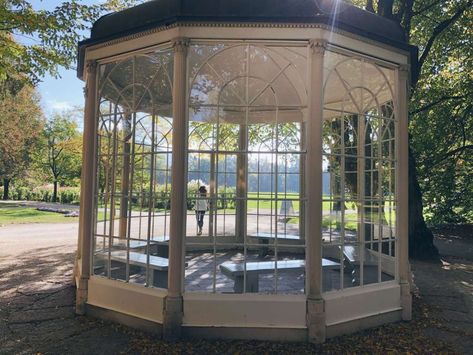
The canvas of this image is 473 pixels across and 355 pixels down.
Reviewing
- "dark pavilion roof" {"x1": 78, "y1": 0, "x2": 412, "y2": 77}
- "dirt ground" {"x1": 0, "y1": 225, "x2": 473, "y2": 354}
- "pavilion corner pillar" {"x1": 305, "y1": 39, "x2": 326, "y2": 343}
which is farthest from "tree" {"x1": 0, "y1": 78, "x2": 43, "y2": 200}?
"pavilion corner pillar" {"x1": 305, "y1": 39, "x2": 326, "y2": 343}

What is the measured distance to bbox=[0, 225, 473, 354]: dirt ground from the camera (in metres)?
4.07

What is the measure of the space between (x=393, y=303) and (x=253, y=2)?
4.31m

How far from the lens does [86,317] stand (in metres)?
4.99

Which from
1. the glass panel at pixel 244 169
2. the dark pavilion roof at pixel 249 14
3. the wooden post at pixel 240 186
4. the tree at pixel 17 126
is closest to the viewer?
the dark pavilion roof at pixel 249 14

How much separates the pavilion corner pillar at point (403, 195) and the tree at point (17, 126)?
80.3ft

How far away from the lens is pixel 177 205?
4359 millimetres

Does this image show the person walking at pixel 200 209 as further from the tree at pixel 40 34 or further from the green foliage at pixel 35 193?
the green foliage at pixel 35 193

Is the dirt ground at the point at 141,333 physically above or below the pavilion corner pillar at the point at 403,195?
below

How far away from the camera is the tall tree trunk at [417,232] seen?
1012 cm

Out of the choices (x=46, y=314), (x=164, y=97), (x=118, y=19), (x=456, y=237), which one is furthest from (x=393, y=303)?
(x=456, y=237)

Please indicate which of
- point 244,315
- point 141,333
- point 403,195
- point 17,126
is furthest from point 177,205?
point 17,126

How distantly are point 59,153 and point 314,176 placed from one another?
39252 millimetres

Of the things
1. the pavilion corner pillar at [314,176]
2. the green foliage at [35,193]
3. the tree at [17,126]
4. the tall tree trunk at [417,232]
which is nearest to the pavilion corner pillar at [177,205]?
the pavilion corner pillar at [314,176]

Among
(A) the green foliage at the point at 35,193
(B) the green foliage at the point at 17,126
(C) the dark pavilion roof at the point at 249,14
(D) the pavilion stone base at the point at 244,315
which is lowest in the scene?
(D) the pavilion stone base at the point at 244,315
